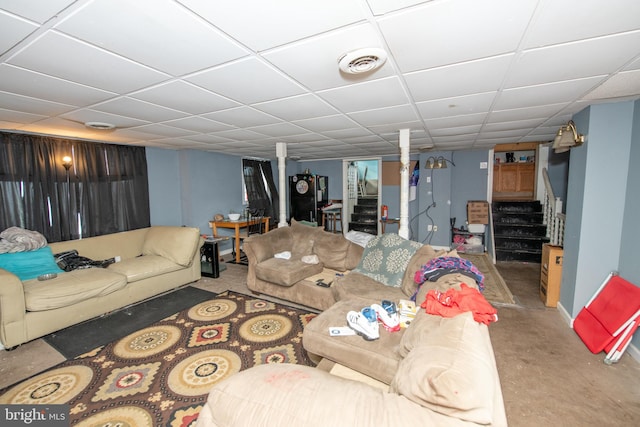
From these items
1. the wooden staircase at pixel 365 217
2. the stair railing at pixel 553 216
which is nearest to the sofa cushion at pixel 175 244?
the wooden staircase at pixel 365 217

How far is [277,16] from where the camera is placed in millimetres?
1181

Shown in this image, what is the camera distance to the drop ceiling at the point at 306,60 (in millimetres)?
Result: 1154

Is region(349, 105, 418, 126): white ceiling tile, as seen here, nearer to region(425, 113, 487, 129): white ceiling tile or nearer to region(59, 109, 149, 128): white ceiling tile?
region(425, 113, 487, 129): white ceiling tile

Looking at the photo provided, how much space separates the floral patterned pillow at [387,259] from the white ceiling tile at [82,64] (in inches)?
101

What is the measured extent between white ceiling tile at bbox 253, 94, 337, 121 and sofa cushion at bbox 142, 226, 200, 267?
2.32m

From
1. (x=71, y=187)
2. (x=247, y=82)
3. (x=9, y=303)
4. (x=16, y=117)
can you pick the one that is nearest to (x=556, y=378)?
(x=247, y=82)

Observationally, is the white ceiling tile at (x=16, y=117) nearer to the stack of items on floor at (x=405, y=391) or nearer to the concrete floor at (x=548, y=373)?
the concrete floor at (x=548, y=373)

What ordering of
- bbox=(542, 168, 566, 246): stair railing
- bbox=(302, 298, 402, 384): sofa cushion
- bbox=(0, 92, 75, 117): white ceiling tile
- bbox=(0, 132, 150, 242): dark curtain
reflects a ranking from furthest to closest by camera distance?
bbox=(542, 168, 566, 246): stair railing
bbox=(0, 132, 150, 242): dark curtain
bbox=(0, 92, 75, 117): white ceiling tile
bbox=(302, 298, 402, 384): sofa cushion

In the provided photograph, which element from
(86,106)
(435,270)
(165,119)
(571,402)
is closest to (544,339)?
(571,402)

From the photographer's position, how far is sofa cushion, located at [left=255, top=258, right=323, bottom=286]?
3197 millimetres

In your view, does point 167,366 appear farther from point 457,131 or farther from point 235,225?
point 457,131

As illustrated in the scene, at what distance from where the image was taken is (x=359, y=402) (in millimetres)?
798

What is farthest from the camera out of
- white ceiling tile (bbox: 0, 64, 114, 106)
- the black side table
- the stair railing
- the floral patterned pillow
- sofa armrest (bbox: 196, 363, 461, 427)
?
the black side table

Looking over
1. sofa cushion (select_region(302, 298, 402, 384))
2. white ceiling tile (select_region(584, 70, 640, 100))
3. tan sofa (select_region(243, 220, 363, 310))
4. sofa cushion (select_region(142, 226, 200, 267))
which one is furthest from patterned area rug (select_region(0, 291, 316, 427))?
white ceiling tile (select_region(584, 70, 640, 100))
